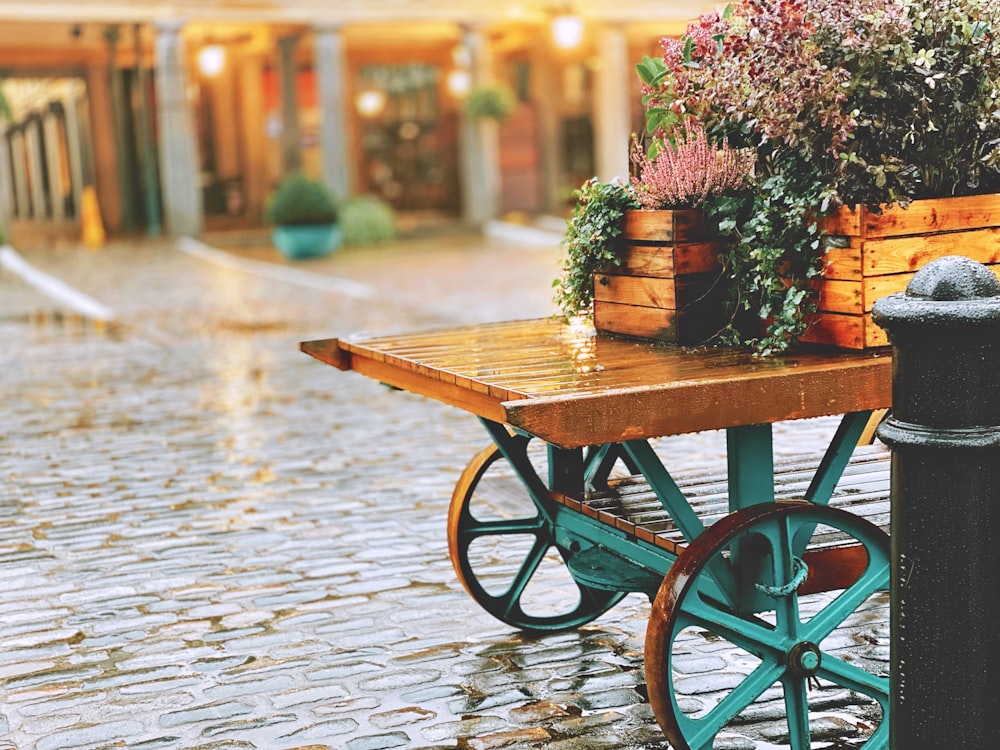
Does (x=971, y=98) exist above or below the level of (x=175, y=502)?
above

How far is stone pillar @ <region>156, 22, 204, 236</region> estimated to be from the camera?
1009 inches

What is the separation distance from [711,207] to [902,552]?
4.25 feet

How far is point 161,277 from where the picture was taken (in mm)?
19047

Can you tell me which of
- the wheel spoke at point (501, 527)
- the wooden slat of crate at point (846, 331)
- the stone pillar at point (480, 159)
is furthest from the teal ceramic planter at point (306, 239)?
the wooden slat of crate at point (846, 331)

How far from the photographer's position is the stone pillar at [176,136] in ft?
84.1

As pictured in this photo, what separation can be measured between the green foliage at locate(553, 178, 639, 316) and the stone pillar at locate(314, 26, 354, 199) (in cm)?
2296

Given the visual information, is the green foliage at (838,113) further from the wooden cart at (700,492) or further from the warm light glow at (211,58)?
the warm light glow at (211,58)

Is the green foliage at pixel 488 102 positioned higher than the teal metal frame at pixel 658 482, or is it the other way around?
the green foliage at pixel 488 102

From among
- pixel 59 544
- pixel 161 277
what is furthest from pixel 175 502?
pixel 161 277

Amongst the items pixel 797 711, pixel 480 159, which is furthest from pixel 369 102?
pixel 797 711

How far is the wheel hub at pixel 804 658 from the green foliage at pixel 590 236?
1.12 m

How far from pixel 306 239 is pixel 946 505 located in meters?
19.7

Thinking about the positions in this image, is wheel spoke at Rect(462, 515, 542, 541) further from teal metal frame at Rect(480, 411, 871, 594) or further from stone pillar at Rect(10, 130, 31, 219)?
stone pillar at Rect(10, 130, 31, 219)

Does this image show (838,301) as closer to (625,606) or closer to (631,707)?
(631,707)
